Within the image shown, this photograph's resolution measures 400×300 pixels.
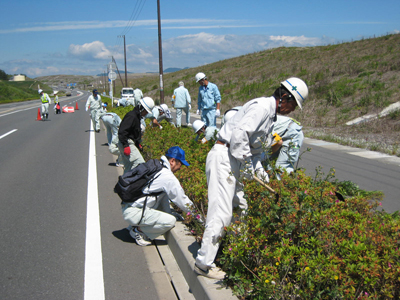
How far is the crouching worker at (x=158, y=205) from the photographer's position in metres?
4.63

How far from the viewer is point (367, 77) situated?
83.0ft

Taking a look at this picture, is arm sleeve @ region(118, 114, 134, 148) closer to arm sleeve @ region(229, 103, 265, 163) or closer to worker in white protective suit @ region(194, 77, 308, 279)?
worker in white protective suit @ region(194, 77, 308, 279)

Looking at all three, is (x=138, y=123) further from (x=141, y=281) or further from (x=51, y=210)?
(x=141, y=281)

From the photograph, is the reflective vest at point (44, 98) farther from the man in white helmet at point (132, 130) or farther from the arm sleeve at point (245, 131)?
the arm sleeve at point (245, 131)

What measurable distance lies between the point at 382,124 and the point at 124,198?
14.9m

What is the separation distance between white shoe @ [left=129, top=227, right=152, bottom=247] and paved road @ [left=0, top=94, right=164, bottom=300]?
92mm

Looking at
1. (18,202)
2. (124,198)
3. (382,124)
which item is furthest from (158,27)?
(124,198)

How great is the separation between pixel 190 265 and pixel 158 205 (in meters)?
1.33

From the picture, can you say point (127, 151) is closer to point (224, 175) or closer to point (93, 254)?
A: point (93, 254)

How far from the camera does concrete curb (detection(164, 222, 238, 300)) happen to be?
323cm

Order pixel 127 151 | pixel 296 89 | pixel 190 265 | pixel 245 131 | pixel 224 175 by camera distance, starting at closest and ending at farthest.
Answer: pixel 245 131 → pixel 224 175 → pixel 296 89 → pixel 190 265 → pixel 127 151

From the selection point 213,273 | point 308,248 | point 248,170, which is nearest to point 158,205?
A: point 213,273

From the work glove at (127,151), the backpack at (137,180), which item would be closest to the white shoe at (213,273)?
the backpack at (137,180)

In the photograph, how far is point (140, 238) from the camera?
500 cm
